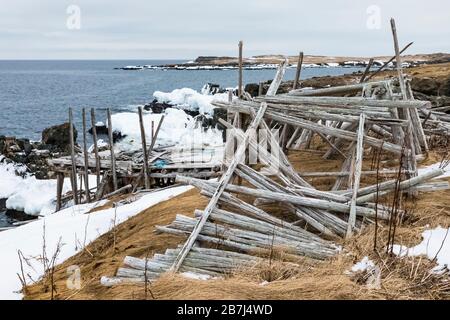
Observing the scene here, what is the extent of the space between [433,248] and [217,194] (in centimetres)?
298

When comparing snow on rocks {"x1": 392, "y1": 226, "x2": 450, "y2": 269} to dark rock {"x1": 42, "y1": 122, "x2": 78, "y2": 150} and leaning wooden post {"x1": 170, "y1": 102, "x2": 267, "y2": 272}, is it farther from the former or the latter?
dark rock {"x1": 42, "y1": 122, "x2": 78, "y2": 150}

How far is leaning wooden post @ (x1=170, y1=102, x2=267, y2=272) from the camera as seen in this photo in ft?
20.7

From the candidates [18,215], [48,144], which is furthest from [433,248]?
[48,144]

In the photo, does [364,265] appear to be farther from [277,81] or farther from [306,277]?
[277,81]

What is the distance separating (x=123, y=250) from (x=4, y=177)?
790 inches

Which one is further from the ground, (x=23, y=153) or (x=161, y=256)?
(x=161, y=256)

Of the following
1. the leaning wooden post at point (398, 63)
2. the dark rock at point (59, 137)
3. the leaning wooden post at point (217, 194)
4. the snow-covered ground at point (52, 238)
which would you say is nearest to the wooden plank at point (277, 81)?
Answer: the leaning wooden post at point (217, 194)

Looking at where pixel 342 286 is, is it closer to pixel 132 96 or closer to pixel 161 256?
pixel 161 256

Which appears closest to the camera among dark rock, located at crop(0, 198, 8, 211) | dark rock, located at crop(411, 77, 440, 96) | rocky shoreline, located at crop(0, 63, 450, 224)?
dark rock, located at crop(0, 198, 8, 211)

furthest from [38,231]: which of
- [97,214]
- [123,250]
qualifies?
[123,250]

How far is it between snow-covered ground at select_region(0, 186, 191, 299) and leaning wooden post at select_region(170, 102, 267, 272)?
263 cm

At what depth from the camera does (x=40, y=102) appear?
66.8 m

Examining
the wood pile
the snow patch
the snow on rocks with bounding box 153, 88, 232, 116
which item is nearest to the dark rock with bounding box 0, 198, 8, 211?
the wood pile

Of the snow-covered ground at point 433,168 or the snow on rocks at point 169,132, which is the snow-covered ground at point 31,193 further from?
the snow-covered ground at point 433,168
